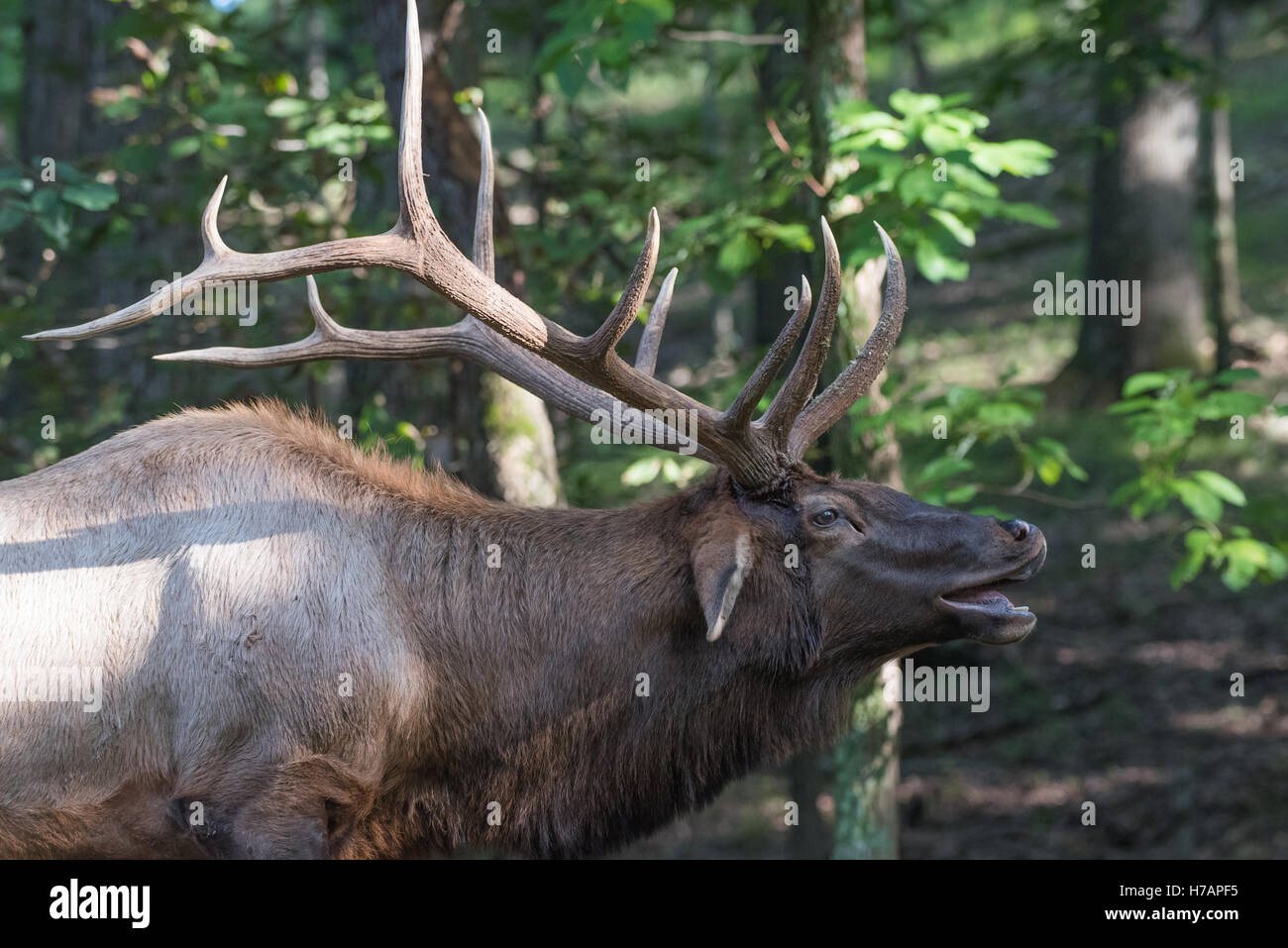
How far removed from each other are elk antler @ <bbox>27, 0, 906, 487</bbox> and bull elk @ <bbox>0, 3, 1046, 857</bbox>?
1cm

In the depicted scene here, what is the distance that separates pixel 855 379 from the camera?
448cm

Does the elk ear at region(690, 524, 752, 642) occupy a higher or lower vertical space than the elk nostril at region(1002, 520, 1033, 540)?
lower

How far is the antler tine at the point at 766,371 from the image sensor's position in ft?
13.3

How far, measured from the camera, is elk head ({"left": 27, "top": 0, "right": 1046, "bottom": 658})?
3973 millimetres

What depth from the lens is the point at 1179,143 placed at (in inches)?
498

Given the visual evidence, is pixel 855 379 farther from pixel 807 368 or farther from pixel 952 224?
pixel 952 224

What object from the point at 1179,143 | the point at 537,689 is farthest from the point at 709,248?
the point at 1179,143

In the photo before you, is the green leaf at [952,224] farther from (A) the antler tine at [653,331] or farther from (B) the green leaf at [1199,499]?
(B) the green leaf at [1199,499]

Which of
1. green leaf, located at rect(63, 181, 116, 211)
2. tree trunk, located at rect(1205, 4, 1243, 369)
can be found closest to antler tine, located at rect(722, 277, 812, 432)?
green leaf, located at rect(63, 181, 116, 211)

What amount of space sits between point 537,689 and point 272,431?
4.38 ft

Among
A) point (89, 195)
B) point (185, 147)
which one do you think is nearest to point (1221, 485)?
point (89, 195)

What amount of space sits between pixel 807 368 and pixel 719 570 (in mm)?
807

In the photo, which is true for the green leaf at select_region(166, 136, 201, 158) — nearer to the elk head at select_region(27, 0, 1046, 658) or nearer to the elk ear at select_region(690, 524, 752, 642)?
the elk head at select_region(27, 0, 1046, 658)
